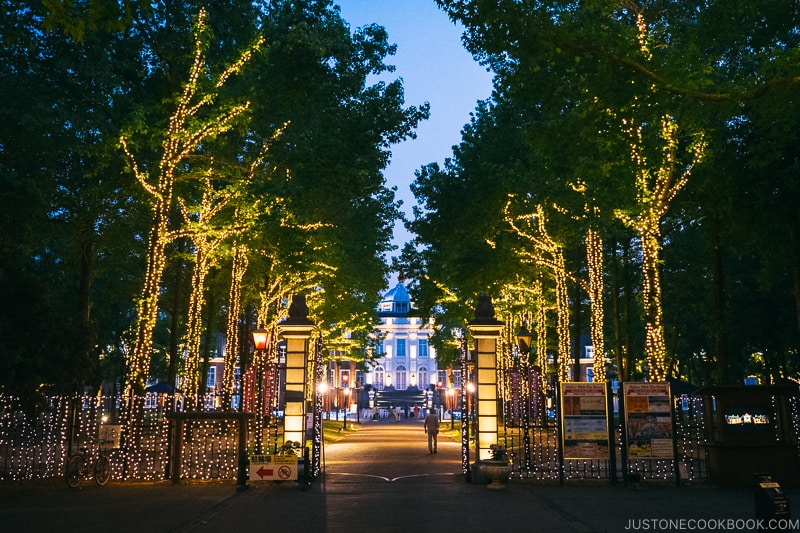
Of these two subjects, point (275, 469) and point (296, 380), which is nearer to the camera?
point (275, 469)

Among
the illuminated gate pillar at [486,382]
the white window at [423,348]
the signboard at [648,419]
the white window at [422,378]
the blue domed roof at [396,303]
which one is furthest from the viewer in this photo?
the blue domed roof at [396,303]

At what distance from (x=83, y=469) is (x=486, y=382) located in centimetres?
938

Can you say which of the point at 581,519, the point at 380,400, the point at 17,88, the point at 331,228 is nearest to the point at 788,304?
the point at 331,228

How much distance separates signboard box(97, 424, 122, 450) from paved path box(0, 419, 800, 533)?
0.94 metres

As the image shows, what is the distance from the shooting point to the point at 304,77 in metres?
22.0

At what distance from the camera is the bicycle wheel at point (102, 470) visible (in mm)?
15445

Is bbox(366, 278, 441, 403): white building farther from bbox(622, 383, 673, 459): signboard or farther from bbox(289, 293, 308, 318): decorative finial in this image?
bbox(622, 383, 673, 459): signboard

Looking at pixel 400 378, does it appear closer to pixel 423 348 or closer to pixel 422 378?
pixel 422 378

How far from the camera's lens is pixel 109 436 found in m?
15.9

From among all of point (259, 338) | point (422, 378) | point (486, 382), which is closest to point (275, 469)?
point (486, 382)

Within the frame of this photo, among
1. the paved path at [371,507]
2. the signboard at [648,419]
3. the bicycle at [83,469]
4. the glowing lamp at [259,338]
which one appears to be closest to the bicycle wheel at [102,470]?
the bicycle at [83,469]

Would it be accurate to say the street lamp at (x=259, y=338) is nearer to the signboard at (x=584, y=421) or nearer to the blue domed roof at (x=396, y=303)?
the signboard at (x=584, y=421)

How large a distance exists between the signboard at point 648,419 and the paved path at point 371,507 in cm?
82

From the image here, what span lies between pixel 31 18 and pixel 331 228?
13.8m
